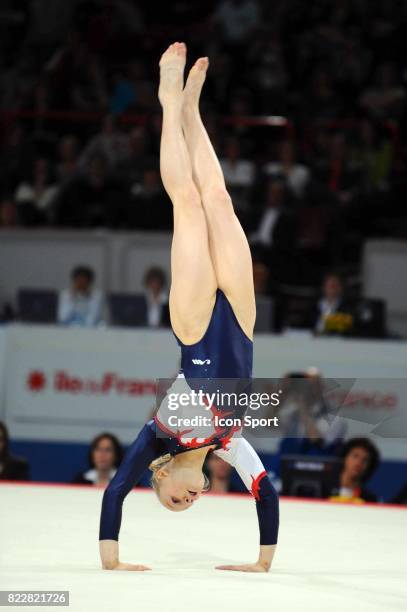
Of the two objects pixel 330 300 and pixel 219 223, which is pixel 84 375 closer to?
pixel 330 300

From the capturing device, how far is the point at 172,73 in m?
5.96

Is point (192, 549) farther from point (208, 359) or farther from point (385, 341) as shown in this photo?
point (385, 341)

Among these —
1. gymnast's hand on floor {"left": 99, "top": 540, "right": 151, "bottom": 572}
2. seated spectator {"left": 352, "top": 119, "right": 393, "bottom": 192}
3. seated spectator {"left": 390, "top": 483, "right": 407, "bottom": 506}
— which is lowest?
seated spectator {"left": 390, "top": 483, "right": 407, "bottom": 506}

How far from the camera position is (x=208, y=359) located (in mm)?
5484

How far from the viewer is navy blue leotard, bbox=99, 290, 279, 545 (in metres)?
5.33

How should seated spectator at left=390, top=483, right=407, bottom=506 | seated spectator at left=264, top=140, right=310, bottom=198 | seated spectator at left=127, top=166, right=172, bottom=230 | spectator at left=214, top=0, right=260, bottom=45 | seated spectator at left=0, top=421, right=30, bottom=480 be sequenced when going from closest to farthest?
seated spectator at left=390, top=483, right=407, bottom=506, seated spectator at left=0, top=421, right=30, bottom=480, seated spectator at left=127, top=166, right=172, bottom=230, seated spectator at left=264, top=140, right=310, bottom=198, spectator at left=214, top=0, right=260, bottom=45

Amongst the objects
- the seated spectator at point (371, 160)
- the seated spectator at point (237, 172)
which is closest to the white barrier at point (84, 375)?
the seated spectator at point (237, 172)

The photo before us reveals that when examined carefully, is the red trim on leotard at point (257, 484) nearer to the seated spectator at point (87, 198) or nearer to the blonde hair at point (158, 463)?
the blonde hair at point (158, 463)

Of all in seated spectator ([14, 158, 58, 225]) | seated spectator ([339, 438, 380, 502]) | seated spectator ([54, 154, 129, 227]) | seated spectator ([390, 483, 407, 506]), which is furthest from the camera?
seated spectator ([14, 158, 58, 225])

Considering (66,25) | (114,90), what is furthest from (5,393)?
(66,25)

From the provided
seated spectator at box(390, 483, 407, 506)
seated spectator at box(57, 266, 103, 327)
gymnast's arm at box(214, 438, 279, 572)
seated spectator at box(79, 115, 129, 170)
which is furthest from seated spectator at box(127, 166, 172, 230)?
gymnast's arm at box(214, 438, 279, 572)

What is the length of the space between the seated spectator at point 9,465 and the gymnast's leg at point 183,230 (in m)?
3.06

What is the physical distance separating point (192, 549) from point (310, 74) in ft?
25.6

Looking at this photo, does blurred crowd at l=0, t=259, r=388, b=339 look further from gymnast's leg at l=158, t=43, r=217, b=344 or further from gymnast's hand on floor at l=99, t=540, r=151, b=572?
gymnast's hand on floor at l=99, t=540, r=151, b=572
